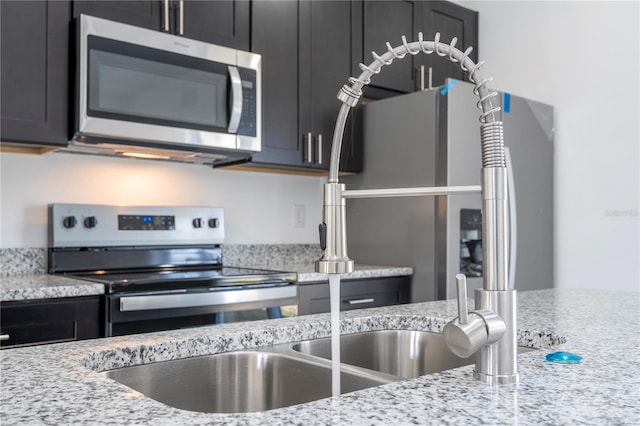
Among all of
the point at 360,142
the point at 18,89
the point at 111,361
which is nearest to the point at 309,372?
the point at 111,361

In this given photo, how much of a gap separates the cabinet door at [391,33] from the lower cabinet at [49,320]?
1900 mm

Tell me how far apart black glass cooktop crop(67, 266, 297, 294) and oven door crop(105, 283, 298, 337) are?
0.06 feet

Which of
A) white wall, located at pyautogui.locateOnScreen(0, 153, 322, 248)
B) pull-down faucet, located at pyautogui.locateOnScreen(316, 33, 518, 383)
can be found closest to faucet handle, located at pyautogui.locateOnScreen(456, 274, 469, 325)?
pull-down faucet, located at pyautogui.locateOnScreen(316, 33, 518, 383)

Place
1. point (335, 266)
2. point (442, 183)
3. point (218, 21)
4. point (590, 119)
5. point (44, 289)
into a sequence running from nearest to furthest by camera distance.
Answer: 1. point (335, 266)
2. point (44, 289)
3. point (218, 21)
4. point (442, 183)
5. point (590, 119)

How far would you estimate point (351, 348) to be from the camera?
4.39 ft

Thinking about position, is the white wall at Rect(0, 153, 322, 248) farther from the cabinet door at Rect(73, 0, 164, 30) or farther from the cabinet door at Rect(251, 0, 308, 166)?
the cabinet door at Rect(73, 0, 164, 30)

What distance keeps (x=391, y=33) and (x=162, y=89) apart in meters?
1.48

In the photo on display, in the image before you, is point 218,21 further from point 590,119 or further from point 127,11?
point 590,119

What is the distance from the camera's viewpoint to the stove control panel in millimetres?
2432

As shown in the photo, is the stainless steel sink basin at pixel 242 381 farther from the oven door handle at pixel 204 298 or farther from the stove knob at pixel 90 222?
the stove knob at pixel 90 222

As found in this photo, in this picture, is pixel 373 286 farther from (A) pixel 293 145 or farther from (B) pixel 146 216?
(B) pixel 146 216

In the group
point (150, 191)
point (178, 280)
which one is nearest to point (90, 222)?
point (150, 191)

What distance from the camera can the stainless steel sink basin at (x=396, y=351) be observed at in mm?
1316

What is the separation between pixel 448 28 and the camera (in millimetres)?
3594
